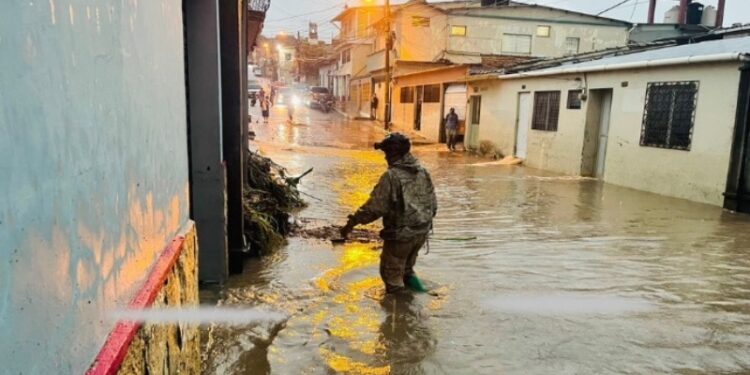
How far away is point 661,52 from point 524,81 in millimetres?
4922

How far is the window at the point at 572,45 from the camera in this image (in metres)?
33.0

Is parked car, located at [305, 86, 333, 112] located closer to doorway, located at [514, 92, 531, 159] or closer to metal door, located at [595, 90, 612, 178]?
doorway, located at [514, 92, 531, 159]

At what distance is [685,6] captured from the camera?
24.8 meters

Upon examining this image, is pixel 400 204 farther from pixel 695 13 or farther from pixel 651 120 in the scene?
pixel 695 13

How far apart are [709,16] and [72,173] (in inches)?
1129

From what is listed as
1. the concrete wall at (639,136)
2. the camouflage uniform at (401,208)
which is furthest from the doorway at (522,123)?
the camouflage uniform at (401,208)

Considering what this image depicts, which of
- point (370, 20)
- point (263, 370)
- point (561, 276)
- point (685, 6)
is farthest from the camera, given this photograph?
point (370, 20)

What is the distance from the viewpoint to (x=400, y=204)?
4824 millimetres

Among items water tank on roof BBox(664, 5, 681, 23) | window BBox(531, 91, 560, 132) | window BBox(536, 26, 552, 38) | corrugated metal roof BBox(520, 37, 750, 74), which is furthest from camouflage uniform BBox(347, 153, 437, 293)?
window BBox(536, 26, 552, 38)

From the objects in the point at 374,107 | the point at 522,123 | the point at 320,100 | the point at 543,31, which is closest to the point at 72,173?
the point at 522,123

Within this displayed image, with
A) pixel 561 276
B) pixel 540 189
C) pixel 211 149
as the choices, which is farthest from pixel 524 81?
pixel 211 149

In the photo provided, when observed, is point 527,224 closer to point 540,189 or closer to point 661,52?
point 540,189

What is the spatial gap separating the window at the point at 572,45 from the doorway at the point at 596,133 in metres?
20.5

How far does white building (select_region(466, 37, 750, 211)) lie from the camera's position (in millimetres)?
9930
